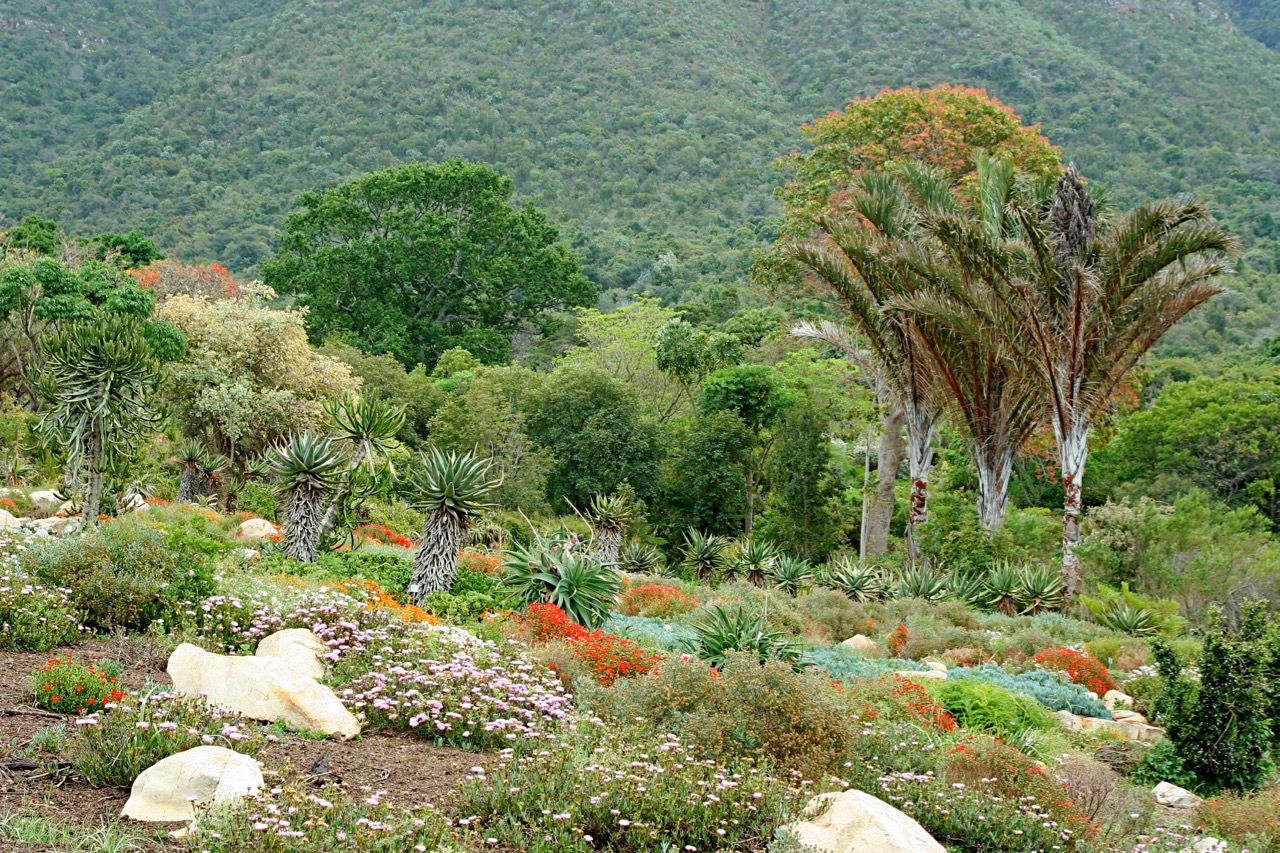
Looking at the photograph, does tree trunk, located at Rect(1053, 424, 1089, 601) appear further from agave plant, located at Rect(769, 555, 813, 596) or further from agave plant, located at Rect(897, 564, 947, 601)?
agave plant, located at Rect(769, 555, 813, 596)

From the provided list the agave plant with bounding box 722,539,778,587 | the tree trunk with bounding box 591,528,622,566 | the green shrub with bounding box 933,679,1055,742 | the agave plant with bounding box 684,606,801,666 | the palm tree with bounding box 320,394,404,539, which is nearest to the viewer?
the green shrub with bounding box 933,679,1055,742

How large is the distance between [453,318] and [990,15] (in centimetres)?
4933

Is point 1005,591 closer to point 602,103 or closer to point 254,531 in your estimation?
point 254,531

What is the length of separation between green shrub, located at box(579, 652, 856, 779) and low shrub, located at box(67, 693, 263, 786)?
2629 mm

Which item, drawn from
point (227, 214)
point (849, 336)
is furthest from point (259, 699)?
point (227, 214)

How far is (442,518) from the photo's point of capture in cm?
1330

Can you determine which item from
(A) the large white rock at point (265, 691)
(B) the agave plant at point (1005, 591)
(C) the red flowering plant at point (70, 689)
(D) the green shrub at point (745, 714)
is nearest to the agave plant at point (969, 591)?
(B) the agave plant at point (1005, 591)

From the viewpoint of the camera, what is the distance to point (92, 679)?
685 centimetres

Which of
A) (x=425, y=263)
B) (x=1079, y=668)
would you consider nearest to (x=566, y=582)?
(x=1079, y=668)

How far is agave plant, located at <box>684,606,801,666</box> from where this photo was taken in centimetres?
1022

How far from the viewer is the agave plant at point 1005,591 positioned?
59.8 ft

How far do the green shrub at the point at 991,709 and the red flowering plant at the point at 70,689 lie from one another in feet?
22.4

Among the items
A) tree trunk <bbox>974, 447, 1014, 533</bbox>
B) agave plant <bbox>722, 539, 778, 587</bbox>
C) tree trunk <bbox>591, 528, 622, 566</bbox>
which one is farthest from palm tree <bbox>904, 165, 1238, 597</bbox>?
tree trunk <bbox>591, 528, 622, 566</bbox>

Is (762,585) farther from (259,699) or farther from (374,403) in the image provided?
(259,699)
